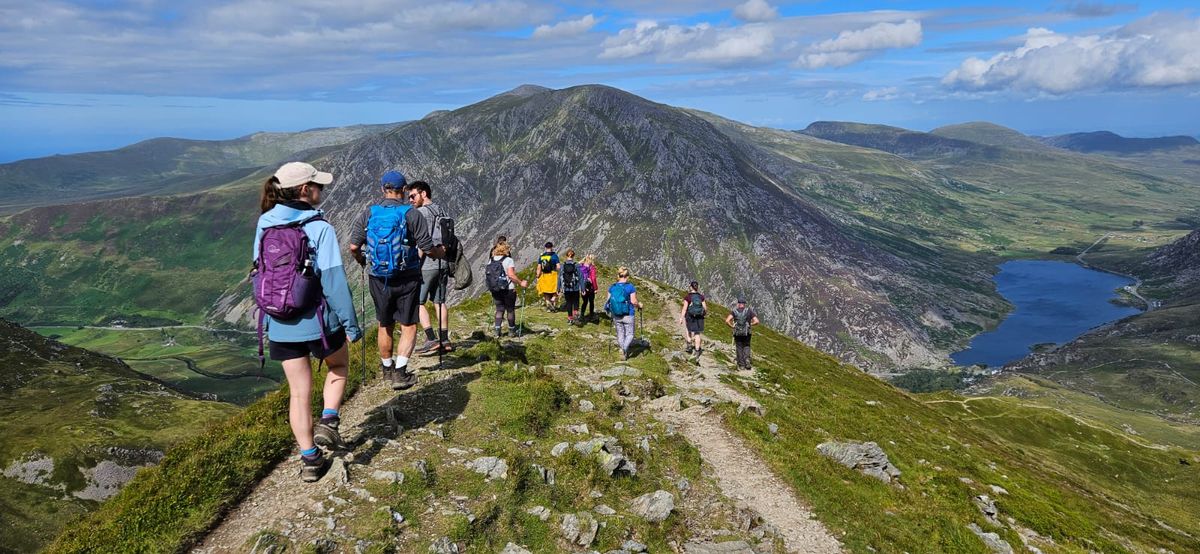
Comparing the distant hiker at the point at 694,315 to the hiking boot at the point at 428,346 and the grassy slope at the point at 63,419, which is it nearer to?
the hiking boot at the point at 428,346

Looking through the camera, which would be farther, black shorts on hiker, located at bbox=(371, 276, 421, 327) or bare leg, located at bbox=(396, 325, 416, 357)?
bare leg, located at bbox=(396, 325, 416, 357)

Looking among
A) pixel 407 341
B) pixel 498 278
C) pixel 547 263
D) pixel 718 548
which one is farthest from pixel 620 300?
pixel 718 548

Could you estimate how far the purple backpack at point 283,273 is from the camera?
7.86m

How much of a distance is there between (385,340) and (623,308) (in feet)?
36.6

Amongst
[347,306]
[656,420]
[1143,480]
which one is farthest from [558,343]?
[1143,480]

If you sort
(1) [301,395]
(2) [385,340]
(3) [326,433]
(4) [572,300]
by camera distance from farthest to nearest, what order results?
(4) [572,300] < (2) [385,340] < (3) [326,433] < (1) [301,395]

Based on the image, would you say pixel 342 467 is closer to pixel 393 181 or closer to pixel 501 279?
pixel 393 181

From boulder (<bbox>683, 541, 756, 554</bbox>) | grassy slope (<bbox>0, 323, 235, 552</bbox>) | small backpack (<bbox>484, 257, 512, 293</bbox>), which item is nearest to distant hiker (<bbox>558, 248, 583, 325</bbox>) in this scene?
small backpack (<bbox>484, 257, 512, 293</bbox>)

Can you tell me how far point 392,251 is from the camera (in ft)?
38.1

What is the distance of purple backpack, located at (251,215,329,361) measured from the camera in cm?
786

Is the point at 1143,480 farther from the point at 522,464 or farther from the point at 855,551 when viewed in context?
the point at 522,464

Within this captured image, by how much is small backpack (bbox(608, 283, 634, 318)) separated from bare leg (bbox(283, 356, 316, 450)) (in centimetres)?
1427

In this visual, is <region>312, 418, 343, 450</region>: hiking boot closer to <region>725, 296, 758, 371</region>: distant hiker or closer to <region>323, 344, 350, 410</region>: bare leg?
<region>323, 344, 350, 410</region>: bare leg

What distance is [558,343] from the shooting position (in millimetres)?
22609
